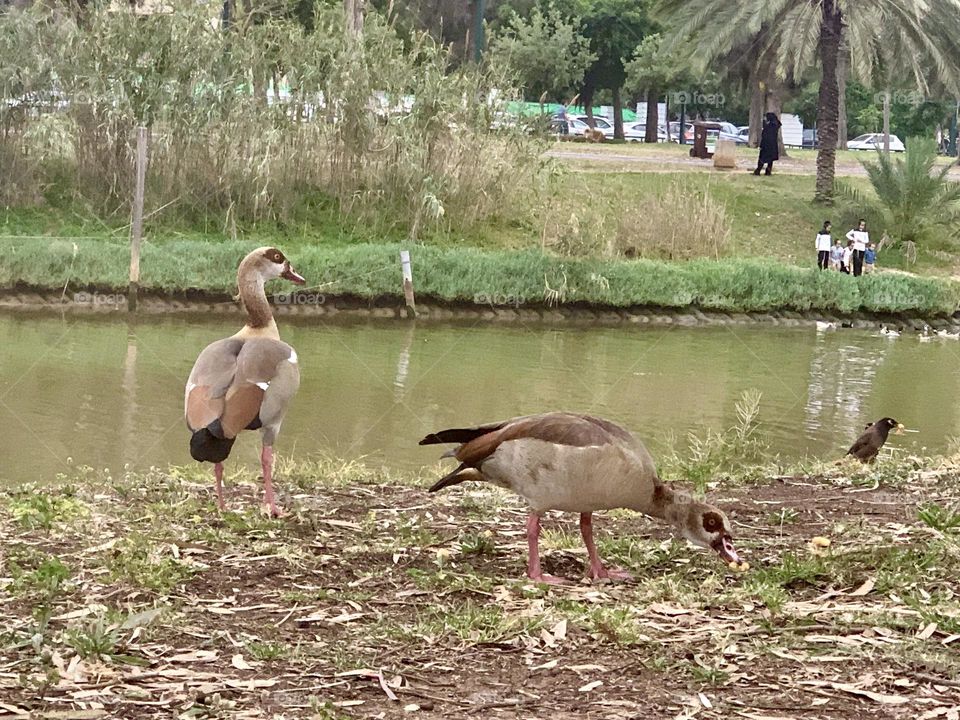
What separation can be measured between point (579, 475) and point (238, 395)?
7.14ft

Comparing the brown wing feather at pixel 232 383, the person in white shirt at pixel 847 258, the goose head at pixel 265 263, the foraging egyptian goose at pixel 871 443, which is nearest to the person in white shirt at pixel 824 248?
the person in white shirt at pixel 847 258

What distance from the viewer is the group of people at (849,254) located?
26938 millimetres

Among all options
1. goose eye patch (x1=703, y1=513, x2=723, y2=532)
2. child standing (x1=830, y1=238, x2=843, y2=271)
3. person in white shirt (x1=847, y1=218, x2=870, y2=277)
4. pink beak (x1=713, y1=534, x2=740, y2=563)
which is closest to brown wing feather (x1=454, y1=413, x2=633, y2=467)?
goose eye patch (x1=703, y1=513, x2=723, y2=532)

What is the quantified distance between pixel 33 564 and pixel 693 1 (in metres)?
31.1

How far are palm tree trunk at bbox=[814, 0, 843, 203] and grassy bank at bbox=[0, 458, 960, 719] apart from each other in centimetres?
2669

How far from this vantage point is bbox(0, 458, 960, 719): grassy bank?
4.27 m

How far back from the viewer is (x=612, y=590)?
18.2ft

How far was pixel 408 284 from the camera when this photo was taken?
2205 cm

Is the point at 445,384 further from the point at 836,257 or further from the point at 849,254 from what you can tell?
the point at 836,257

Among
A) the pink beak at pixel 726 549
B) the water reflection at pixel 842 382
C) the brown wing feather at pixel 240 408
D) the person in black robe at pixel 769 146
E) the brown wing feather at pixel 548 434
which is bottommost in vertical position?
the water reflection at pixel 842 382

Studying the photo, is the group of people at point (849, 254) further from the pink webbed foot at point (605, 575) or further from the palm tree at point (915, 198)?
the pink webbed foot at point (605, 575)

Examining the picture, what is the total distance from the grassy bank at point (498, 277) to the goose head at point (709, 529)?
16.6 meters

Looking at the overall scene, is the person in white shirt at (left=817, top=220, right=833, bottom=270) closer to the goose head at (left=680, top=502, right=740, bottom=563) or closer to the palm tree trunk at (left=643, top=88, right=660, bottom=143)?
the goose head at (left=680, top=502, right=740, bottom=563)

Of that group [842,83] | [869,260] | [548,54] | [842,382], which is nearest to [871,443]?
[842,382]
